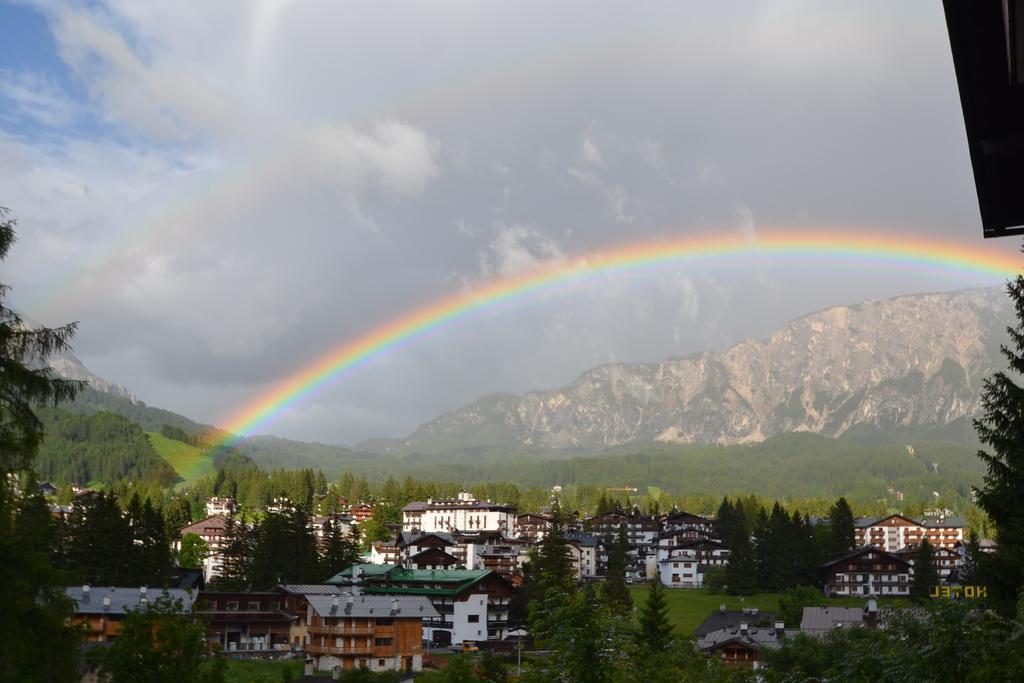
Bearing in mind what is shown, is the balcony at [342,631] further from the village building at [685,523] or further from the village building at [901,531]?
the village building at [901,531]

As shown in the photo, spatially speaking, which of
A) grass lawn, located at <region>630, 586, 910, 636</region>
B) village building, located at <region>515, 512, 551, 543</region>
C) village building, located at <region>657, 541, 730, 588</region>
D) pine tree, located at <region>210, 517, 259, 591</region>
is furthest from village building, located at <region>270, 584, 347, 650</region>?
village building, located at <region>515, 512, 551, 543</region>

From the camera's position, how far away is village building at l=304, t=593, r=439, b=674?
234ft

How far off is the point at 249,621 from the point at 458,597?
67.1 feet

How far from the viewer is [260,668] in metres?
66.6

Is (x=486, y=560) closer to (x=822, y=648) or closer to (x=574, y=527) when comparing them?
(x=574, y=527)

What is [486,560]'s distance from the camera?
131m

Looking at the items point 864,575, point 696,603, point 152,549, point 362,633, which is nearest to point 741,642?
point 362,633

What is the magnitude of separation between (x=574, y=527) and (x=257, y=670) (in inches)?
4613

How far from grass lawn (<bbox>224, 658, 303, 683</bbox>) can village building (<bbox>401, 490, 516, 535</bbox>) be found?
4172 inches

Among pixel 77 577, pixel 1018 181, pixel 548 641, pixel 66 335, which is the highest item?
pixel 66 335

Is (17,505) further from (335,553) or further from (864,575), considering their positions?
(864,575)

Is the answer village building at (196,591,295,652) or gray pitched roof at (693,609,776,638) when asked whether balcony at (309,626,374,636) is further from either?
gray pitched roof at (693,609,776,638)

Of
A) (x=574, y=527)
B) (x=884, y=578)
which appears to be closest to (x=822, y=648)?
(x=884, y=578)

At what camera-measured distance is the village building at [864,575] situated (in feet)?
381
